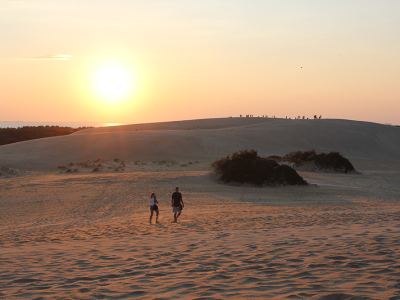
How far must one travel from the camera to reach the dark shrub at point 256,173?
80.9 feet

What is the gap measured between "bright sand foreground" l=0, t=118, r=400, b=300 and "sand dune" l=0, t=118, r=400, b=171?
1593cm

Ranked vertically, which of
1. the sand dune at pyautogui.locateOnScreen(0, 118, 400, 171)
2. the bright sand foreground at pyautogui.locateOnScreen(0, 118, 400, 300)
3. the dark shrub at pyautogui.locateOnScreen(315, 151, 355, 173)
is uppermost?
the sand dune at pyautogui.locateOnScreen(0, 118, 400, 171)

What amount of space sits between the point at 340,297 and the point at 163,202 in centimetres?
1440

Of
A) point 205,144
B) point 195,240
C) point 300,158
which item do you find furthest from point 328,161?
point 195,240

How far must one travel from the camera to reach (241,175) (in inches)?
989

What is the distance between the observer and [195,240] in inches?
363

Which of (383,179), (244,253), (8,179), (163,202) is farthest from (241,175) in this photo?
(244,253)

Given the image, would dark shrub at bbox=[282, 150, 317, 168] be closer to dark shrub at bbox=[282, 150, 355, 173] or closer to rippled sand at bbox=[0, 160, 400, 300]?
dark shrub at bbox=[282, 150, 355, 173]

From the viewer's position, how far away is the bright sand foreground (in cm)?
546

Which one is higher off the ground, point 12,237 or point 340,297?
point 340,297

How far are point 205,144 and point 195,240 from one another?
136 feet

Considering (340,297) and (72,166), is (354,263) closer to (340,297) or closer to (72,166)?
(340,297)

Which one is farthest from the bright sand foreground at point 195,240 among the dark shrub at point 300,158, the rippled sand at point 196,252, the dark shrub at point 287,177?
the dark shrub at point 300,158

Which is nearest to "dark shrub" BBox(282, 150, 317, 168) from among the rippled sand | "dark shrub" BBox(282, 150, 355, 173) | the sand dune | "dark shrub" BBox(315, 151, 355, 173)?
"dark shrub" BBox(282, 150, 355, 173)
